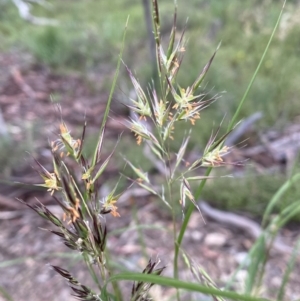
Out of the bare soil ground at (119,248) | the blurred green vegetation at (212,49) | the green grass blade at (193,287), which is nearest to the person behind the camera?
the green grass blade at (193,287)

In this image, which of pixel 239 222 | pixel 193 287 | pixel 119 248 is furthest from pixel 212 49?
pixel 193 287

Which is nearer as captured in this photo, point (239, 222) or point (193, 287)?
point (193, 287)

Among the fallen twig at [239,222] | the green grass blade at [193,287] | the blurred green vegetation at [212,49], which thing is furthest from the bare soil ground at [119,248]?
the green grass blade at [193,287]

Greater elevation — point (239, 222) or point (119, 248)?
point (239, 222)

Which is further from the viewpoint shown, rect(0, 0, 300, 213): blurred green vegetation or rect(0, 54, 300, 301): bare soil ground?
rect(0, 0, 300, 213): blurred green vegetation

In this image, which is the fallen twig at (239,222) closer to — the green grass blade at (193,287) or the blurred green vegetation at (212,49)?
the blurred green vegetation at (212,49)

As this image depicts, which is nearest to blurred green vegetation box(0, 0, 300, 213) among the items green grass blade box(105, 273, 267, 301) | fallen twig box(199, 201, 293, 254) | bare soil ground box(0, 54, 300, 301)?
fallen twig box(199, 201, 293, 254)

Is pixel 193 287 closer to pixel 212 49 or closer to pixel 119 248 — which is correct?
pixel 119 248

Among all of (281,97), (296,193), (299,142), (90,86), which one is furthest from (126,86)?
(296,193)

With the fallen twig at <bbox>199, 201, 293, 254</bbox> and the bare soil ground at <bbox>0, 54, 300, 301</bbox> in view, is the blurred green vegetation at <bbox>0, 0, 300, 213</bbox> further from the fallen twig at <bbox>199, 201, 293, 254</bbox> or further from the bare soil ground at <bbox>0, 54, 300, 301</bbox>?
the bare soil ground at <bbox>0, 54, 300, 301</bbox>
